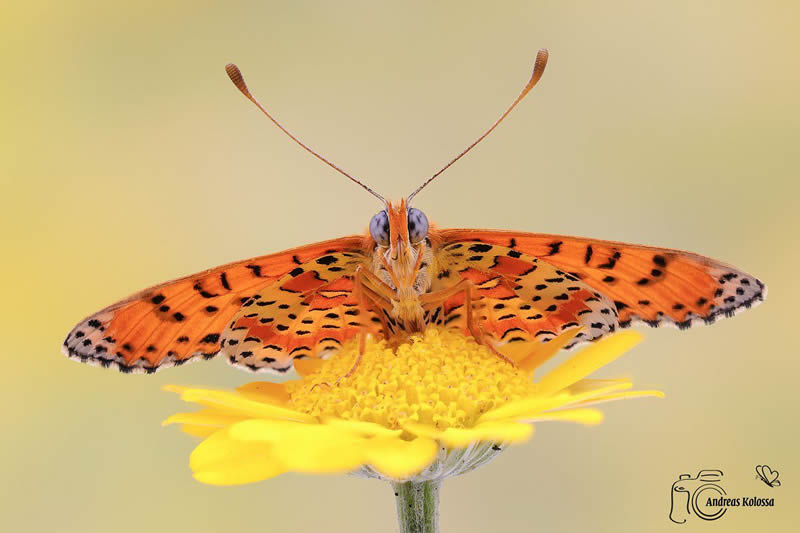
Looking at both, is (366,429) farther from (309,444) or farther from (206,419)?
(206,419)

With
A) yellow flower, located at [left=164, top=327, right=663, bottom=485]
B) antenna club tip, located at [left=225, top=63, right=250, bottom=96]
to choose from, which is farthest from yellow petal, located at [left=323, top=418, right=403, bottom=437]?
antenna club tip, located at [left=225, top=63, right=250, bottom=96]

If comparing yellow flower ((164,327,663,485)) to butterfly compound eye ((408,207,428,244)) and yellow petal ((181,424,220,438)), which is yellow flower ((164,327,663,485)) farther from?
butterfly compound eye ((408,207,428,244))

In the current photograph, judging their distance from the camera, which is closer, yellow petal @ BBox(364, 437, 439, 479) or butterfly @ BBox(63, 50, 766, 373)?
yellow petal @ BBox(364, 437, 439, 479)

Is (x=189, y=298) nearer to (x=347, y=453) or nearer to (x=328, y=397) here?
(x=328, y=397)

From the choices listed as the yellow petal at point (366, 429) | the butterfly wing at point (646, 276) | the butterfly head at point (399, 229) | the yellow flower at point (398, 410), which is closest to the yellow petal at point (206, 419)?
the yellow flower at point (398, 410)

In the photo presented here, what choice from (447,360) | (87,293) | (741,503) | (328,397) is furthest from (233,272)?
(87,293)

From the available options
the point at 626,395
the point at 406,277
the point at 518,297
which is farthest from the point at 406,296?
the point at 626,395

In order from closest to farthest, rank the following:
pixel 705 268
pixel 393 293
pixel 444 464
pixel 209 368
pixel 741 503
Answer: pixel 444 464 < pixel 705 268 < pixel 393 293 < pixel 741 503 < pixel 209 368
